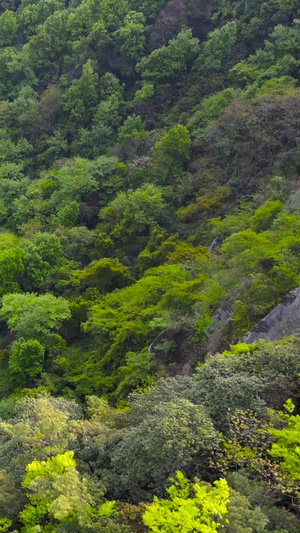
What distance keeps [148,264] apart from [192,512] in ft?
67.3

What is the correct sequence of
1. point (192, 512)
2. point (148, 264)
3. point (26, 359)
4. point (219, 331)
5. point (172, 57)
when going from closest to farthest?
point (192, 512)
point (219, 331)
point (26, 359)
point (148, 264)
point (172, 57)

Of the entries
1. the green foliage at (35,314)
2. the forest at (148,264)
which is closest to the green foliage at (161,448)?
the forest at (148,264)

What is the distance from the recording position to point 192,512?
838 cm

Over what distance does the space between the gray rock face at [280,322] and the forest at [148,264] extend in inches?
15.9

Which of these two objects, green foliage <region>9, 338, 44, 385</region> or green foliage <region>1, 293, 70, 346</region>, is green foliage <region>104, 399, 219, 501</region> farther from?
green foliage <region>1, 293, 70, 346</region>

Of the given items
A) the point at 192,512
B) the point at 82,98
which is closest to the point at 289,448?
the point at 192,512

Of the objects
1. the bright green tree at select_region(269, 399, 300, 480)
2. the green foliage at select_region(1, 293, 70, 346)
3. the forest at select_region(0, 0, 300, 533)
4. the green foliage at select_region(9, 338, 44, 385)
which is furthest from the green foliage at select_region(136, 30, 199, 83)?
the bright green tree at select_region(269, 399, 300, 480)

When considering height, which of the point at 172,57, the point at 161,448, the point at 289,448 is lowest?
the point at 289,448

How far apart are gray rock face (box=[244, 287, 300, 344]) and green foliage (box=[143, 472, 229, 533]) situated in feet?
22.9

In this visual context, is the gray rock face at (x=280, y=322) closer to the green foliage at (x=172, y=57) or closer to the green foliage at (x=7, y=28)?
the green foliage at (x=172, y=57)

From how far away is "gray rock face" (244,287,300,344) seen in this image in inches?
591

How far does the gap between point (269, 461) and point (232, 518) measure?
4.94 ft

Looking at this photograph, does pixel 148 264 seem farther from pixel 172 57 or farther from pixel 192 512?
pixel 172 57

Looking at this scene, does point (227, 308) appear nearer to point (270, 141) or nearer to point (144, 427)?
point (144, 427)
